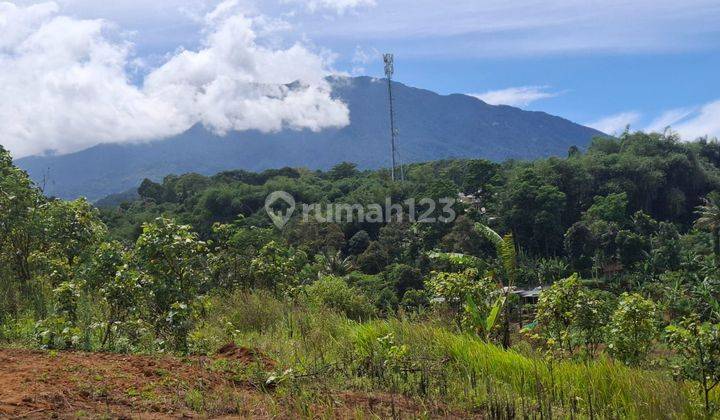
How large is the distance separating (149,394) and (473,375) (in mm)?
2270

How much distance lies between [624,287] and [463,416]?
37.5 metres

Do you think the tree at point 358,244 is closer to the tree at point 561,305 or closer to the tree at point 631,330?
the tree at point 631,330

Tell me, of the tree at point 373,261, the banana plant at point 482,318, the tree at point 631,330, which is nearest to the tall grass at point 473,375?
the banana plant at point 482,318

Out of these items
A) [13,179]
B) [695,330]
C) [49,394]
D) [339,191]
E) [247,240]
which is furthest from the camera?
[339,191]

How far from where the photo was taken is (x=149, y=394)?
12.4 feet

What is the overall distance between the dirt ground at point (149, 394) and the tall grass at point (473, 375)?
1.12ft

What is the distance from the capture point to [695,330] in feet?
13.8

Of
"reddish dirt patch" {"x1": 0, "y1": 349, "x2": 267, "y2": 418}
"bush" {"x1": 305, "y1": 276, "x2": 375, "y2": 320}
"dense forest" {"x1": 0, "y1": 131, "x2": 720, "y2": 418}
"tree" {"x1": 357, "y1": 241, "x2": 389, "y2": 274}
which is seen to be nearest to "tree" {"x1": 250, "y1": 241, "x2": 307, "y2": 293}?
"dense forest" {"x1": 0, "y1": 131, "x2": 720, "y2": 418}

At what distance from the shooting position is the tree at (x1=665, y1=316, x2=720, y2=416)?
401 centimetres

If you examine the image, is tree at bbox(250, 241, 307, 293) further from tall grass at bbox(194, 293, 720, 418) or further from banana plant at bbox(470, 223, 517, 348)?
tall grass at bbox(194, 293, 720, 418)

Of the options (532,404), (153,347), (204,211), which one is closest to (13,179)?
(153,347)

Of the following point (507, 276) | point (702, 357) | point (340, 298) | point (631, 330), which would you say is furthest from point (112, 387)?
point (340, 298)

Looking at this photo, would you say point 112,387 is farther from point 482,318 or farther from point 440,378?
point 482,318

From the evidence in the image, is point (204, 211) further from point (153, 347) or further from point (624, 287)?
point (153, 347)
